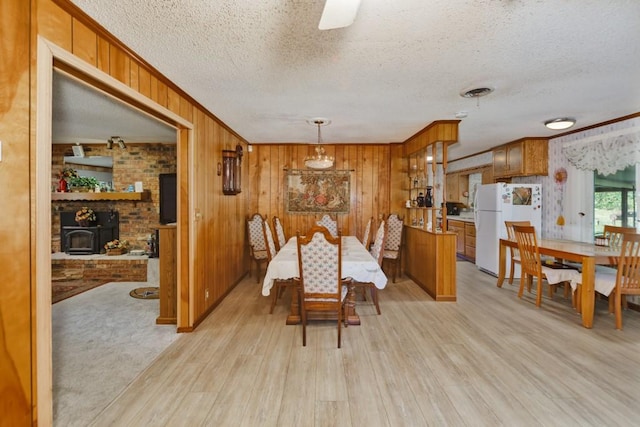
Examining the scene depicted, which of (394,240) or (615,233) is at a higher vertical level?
(615,233)

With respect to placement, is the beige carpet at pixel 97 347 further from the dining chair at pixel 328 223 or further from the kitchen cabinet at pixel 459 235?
the kitchen cabinet at pixel 459 235

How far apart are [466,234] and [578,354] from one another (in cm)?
445

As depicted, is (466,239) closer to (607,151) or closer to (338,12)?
(607,151)

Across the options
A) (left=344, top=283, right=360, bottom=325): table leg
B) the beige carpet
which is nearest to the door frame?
the beige carpet

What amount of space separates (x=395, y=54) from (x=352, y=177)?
3.34 metres

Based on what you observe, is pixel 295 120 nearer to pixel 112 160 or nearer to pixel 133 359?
pixel 133 359

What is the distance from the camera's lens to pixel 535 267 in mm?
3854

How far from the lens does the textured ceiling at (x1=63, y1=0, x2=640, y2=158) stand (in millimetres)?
1662

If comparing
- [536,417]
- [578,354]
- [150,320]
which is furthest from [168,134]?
[578,354]

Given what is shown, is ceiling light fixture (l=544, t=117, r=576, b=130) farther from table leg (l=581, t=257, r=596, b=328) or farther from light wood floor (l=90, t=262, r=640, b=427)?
light wood floor (l=90, t=262, r=640, b=427)

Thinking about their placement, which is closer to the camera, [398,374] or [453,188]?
[398,374]

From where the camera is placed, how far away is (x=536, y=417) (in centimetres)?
184

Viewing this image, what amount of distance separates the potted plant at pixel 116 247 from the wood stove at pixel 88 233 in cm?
18

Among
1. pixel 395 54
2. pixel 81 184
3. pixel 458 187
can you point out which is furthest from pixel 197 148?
pixel 458 187
